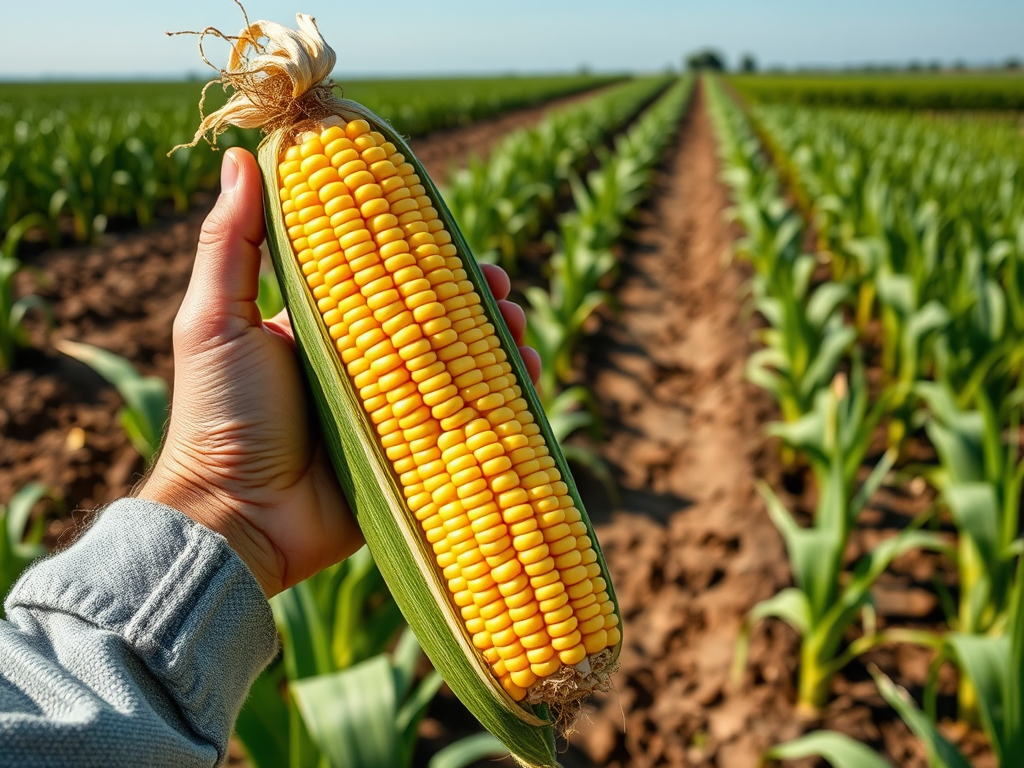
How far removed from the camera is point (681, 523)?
4.09 metres

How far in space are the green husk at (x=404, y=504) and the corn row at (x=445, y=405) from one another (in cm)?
2

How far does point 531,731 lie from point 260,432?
2.94 feet

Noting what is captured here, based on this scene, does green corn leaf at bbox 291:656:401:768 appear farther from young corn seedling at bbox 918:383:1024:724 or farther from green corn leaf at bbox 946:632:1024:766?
young corn seedling at bbox 918:383:1024:724

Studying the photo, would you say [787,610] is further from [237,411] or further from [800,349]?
[237,411]

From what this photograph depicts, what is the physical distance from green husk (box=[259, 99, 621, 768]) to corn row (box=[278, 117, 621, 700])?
0.02 m

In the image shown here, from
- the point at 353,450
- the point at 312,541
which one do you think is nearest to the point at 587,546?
the point at 353,450

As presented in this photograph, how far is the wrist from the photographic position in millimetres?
1716

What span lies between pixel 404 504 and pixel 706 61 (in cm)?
16528

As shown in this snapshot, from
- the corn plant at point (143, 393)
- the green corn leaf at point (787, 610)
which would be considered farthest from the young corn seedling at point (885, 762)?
the corn plant at point (143, 393)

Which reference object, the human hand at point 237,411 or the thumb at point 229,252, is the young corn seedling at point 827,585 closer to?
the human hand at point 237,411

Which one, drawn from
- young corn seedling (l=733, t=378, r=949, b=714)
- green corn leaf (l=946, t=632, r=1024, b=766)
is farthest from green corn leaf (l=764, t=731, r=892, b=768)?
young corn seedling (l=733, t=378, r=949, b=714)

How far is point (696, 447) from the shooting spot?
4.90m

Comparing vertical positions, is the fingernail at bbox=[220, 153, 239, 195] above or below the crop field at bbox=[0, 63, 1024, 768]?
above

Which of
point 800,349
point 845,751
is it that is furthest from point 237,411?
point 800,349
